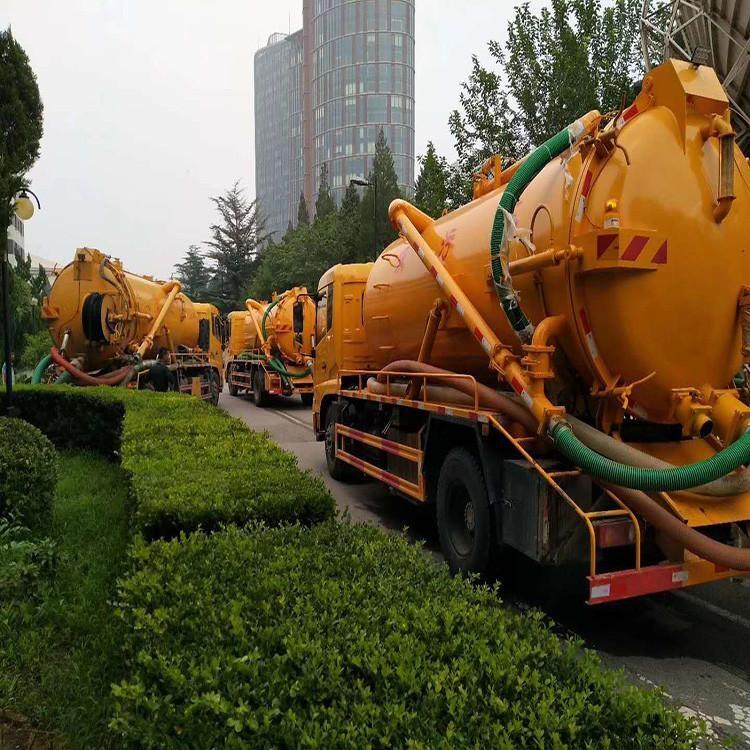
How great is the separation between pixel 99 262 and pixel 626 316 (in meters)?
11.9

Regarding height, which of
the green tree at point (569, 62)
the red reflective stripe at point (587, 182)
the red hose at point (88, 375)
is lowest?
the red hose at point (88, 375)

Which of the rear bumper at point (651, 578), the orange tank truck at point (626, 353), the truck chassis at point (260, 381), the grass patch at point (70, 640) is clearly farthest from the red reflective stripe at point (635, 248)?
the truck chassis at point (260, 381)

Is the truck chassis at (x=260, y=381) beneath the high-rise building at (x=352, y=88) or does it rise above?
beneath

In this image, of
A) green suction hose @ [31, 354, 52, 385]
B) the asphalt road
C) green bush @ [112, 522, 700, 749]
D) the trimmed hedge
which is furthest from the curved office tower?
green bush @ [112, 522, 700, 749]

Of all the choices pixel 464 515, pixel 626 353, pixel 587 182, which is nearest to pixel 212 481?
pixel 464 515

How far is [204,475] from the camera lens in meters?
4.15

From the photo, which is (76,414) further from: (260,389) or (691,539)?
(260,389)

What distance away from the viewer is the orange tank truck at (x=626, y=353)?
12.3 feet

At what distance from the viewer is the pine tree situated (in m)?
32.6

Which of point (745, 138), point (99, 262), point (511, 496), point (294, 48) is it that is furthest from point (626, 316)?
point (294, 48)

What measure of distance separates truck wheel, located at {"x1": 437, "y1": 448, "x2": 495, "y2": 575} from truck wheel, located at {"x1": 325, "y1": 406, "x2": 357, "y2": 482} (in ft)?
11.6

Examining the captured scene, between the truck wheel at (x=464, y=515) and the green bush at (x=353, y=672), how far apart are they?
2.06 m

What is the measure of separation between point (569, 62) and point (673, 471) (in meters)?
12.9

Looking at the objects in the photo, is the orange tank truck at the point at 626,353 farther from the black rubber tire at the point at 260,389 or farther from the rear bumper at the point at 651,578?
the black rubber tire at the point at 260,389
